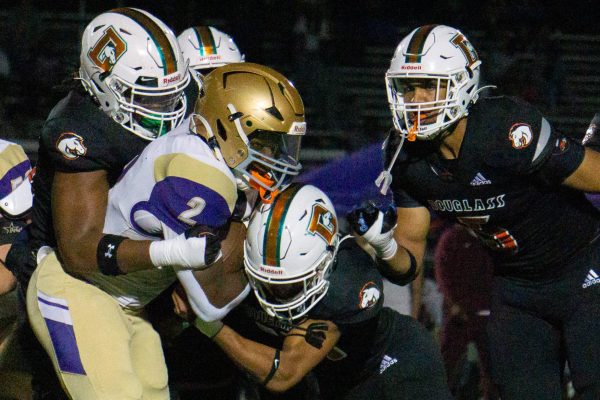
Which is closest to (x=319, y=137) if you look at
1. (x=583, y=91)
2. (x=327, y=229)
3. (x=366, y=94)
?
(x=366, y=94)

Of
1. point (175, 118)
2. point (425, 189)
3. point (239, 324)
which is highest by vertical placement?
point (175, 118)

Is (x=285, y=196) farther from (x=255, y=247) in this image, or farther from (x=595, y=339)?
(x=595, y=339)

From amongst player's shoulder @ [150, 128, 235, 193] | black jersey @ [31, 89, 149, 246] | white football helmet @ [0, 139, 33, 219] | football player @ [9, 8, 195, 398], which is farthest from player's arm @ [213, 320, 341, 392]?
white football helmet @ [0, 139, 33, 219]

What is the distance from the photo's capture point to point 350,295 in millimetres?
3947

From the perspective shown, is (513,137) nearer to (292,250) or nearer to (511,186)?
(511,186)

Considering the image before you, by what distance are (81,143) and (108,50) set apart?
40 centimetres

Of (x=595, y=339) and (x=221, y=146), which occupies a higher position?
(x=221, y=146)

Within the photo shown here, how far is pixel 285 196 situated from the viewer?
3.88m

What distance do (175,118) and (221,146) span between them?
346mm

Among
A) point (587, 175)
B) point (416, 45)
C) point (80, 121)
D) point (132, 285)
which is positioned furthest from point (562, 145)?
point (80, 121)

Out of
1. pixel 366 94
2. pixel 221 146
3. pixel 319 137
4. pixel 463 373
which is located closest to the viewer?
pixel 221 146

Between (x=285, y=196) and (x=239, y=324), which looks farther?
(x=239, y=324)

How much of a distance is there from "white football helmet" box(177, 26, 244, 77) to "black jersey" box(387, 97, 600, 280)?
135 cm

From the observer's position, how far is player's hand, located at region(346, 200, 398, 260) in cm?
411
